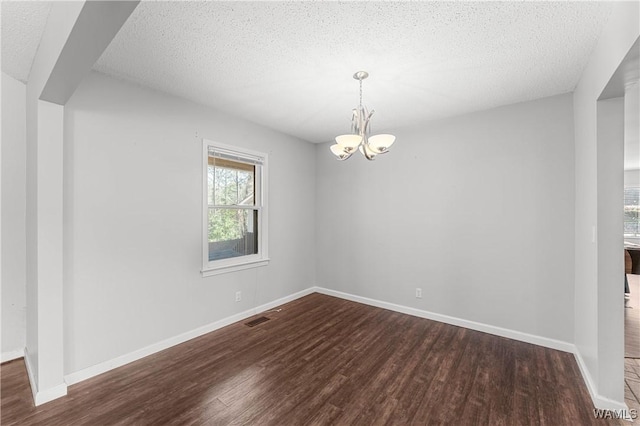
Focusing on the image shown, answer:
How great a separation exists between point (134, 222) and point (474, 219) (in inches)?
148

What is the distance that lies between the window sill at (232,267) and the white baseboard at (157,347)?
0.58 m

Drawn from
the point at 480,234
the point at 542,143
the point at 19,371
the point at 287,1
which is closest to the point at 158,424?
the point at 19,371

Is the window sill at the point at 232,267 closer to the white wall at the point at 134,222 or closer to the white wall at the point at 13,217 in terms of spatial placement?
the white wall at the point at 134,222

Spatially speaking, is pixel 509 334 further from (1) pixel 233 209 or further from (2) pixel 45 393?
(2) pixel 45 393

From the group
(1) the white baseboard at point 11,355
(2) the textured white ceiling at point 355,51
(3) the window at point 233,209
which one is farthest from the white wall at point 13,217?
(3) the window at point 233,209

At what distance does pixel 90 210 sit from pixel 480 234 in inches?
160

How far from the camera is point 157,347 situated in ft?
9.09

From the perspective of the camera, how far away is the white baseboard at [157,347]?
2307 millimetres

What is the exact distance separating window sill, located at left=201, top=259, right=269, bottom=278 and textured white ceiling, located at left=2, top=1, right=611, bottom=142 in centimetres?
195

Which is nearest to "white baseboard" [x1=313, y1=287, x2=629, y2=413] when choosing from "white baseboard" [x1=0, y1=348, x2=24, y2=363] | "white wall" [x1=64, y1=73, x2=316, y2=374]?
"white wall" [x1=64, y1=73, x2=316, y2=374]

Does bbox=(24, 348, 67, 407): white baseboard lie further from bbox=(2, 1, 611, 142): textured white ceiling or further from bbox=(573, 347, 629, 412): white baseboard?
bbox=(573, 347, 629, 412): white baseboard

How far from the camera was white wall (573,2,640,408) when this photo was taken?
5.47 feet

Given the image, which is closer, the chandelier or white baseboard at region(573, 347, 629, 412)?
white baseboard at region(573, 347, 629, 412)

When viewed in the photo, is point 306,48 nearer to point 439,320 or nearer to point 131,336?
point 131,336
